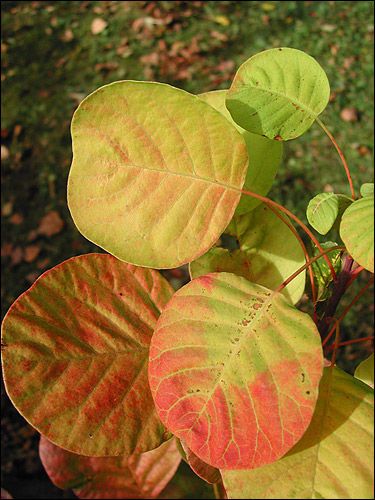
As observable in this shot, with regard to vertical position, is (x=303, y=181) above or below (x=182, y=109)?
below

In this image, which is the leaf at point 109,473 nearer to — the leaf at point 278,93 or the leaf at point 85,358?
the leaf at point 85,358

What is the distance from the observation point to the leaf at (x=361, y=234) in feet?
1.86

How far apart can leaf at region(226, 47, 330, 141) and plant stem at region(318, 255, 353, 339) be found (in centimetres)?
17

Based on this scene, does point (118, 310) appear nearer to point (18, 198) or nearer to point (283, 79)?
point (283, 79)

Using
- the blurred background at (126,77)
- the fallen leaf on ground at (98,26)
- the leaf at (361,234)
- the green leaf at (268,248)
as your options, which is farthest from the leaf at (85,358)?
the fallen leaf on ground at (98,26)

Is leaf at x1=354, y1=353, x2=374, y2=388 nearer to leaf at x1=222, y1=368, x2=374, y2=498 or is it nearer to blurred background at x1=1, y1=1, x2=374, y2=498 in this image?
leaf at x1=222, y1=368, x2=374, y2=498

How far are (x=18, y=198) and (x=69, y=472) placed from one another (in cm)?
125

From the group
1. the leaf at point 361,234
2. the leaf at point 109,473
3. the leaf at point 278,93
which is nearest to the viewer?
the leaf at point 361,234

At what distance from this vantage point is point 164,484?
1.00 meters

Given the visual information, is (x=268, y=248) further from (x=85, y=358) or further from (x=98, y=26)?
(x=98, y=26)

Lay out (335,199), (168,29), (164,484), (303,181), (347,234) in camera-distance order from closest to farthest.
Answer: (347,234) < (335,199) < (164,484) < (303,181) < (168,29)

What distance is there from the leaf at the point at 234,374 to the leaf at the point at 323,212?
0.31ft

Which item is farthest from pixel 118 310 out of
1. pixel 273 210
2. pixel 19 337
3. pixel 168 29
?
pixel 168 29

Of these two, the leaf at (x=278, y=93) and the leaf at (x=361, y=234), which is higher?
the leaf at (x=278, y=93)
